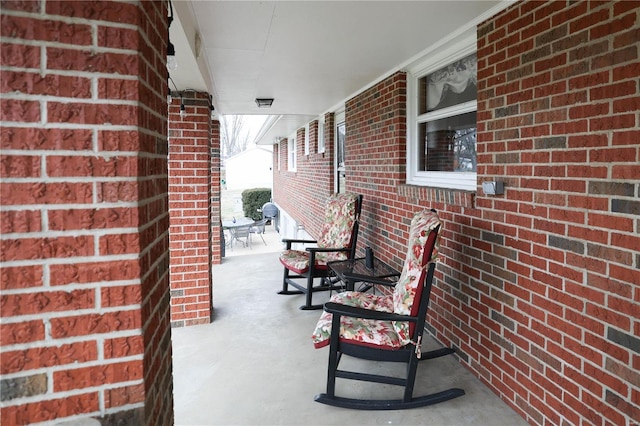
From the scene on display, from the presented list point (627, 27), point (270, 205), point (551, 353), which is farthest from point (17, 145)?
point (270, 205)

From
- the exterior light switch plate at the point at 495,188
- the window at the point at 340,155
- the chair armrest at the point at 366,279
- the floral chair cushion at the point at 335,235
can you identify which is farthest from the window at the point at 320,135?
the exterior light switch plate at the point at 495,188

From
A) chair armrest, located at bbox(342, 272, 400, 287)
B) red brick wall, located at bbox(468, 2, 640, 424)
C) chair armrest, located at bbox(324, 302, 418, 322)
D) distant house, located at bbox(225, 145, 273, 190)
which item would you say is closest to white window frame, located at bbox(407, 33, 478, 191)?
red brick wall, located at bbox(468, 2, 640, 424)

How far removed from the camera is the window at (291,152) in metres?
11.2

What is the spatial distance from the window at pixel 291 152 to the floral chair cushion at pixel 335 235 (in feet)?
19.8

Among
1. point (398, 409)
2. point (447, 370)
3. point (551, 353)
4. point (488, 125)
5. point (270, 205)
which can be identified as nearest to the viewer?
point (551, 353)

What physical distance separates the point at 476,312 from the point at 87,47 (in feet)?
8.97

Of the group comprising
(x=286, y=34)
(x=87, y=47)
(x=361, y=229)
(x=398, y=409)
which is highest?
(x=286, y=34)

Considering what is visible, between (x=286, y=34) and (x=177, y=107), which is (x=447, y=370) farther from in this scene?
(x=177, y=107)

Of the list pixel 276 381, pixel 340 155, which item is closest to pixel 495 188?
pixel 276 381

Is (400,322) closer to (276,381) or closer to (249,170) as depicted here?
(276,381)

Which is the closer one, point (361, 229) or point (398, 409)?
point (398, 409)

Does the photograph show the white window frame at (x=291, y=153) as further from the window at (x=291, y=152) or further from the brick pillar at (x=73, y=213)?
the brick pillar at (x=73, y=213)

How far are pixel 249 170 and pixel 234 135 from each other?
23.1 ft

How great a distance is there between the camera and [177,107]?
4.05 meters
